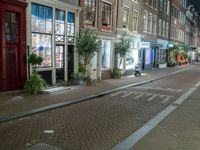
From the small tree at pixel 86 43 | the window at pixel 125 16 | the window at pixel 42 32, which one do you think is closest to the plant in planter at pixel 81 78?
the small tree at pixel 86 43

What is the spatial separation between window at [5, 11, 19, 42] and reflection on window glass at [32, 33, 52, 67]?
1.43m

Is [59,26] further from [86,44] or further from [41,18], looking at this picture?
[86,44]

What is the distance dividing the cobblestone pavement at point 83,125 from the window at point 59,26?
5.55 meters

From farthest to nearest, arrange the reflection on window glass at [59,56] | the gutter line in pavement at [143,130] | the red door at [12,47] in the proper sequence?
the reflection on window glass at [59,56] → the red door at [12,47] → the gutter line in pavement at [143,130]

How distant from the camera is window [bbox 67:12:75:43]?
18.7 meters

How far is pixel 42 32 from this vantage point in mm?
16359

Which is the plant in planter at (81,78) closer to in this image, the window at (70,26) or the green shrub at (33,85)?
the window at (70,26)

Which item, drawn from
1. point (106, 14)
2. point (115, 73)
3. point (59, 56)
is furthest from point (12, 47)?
point (115, 73)

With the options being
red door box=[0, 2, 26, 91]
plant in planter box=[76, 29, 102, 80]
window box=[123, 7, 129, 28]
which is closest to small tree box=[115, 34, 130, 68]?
window box=[123, 7, 129, 28]

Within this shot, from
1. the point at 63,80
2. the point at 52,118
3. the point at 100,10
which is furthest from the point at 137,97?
the point at 100,10

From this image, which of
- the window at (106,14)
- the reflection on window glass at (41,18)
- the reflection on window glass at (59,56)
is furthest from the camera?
the window at (106,14)

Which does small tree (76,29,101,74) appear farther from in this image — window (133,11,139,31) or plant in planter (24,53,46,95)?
window (133,11,139,31)

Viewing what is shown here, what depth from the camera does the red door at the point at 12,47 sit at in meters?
13.6

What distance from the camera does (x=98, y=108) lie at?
1205 cm
